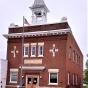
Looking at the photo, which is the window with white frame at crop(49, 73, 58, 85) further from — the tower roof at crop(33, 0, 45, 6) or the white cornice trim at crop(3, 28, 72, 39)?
the tower roof at crop(33, 0, 45, 6)

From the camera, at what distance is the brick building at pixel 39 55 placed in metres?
23.0

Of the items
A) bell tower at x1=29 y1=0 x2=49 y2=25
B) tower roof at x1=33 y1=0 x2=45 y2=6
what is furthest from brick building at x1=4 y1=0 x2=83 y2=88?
tower roof at x1=33 y1=0 x2=45 y2=6

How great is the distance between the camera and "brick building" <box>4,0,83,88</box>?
23.0 meters

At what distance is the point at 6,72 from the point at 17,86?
242 centimetres

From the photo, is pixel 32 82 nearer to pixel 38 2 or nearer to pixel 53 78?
pixel 53 78

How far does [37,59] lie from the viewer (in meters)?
24.2

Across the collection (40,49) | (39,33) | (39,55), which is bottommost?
(39,55)

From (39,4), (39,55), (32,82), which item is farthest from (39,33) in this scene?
(39,4)

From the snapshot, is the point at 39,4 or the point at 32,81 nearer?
the point at 32,81

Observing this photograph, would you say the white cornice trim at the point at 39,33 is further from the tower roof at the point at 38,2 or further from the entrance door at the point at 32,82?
the tower roof at the point at 38,2

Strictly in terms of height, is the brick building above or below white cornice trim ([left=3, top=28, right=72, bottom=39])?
below

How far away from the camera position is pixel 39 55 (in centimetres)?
2436

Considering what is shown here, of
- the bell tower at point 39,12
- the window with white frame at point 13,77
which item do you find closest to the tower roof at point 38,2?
the bell tower at point 39,12

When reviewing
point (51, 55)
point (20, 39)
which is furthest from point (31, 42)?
point (51, 55)
